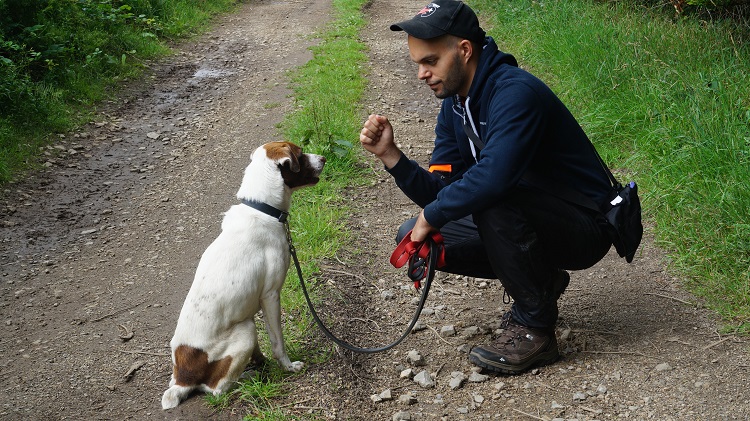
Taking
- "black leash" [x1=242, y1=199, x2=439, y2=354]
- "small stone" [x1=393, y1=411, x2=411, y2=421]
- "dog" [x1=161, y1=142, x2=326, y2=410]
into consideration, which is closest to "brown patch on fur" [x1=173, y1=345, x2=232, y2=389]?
"dog" [x1=161, y1=142, x2=326, y2=410]

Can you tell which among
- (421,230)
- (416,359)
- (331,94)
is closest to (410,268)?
(421,230)

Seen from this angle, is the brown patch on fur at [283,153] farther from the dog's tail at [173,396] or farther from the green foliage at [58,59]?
the green foliage at [58,59]

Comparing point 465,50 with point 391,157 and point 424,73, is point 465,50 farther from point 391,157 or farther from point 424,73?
point 391,157

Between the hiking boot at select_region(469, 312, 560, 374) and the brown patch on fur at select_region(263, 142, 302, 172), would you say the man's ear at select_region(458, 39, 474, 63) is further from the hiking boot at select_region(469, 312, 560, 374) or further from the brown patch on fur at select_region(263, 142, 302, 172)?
the hiking boot at select_region(469, 312, 560, 374)

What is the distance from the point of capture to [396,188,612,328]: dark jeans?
10.2 ft

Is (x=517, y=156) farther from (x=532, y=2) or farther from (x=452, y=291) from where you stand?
(x=532, y=2)

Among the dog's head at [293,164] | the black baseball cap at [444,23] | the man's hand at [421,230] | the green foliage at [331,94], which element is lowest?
the green foliage at [331,94]

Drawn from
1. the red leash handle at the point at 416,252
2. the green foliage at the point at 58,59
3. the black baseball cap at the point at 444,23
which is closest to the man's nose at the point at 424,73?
the black baseball cap at the point at 444,23

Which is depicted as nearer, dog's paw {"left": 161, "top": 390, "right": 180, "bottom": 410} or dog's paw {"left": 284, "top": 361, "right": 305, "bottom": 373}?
dog's paw {"left": 161, "top": 390, "right": 180, "bottom": 410}

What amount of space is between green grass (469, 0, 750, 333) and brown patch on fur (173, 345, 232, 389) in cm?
241

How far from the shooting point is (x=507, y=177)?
2967 millimetres

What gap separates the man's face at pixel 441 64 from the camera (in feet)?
10.3

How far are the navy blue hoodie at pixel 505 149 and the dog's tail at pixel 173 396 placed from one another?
1343mm

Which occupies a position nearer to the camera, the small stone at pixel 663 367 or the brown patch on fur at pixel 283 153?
the small stone at pixel 663 367
